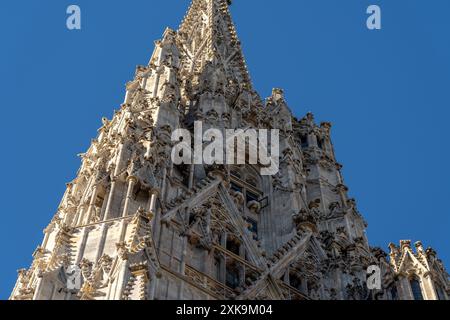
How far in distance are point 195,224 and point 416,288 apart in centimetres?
706

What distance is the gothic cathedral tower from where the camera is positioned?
26156mm

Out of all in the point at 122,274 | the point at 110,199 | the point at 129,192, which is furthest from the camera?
the point at 129,192

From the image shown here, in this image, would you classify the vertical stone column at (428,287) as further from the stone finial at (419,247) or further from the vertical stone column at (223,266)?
the vertical stone column at (223,266)

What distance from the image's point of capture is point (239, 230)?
111 ft

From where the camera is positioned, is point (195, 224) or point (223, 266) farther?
point (195, 224)

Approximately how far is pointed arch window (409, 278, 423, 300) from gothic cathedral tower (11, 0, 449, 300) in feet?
0.68

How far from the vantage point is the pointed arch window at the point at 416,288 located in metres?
28.6

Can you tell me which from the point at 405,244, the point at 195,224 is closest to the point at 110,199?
the point at 195,224

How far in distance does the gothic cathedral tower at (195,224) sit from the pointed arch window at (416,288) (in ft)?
0.68

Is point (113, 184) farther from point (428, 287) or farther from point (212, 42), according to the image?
point (212, 42)

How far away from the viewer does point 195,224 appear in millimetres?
31891
